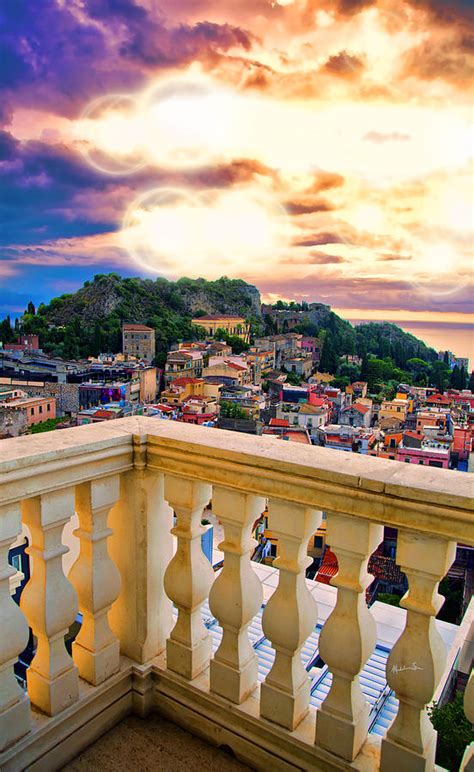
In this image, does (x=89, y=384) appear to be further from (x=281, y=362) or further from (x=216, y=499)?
(x=216, y=499)

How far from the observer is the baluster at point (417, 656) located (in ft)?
3.43

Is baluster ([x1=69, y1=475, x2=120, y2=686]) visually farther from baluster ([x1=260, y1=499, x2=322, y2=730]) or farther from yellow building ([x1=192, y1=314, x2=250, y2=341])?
yellow building ([x1=192, y1=314, x2=250, y2=341])

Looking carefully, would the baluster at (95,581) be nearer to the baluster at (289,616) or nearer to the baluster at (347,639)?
the baluster at (289,616)

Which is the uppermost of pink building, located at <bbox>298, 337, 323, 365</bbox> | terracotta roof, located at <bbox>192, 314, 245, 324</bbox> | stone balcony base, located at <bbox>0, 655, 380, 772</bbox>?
terracotta roof, located at <bbox>192, 314, 245, 324</bbox>

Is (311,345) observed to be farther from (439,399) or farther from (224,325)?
(439,399)

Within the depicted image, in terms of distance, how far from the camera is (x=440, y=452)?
28.0 meters

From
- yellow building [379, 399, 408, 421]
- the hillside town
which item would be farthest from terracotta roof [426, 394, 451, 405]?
yellow building [379, 399, 408, 421]

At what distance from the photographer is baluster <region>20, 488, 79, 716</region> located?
49.1 inches

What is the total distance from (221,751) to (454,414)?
44.3 meters

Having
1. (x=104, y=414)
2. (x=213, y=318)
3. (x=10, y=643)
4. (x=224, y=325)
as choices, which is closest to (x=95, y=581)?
(x=10, y=643)

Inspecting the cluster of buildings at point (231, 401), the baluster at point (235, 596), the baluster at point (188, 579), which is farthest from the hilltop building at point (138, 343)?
the baluster at point (235, 596)

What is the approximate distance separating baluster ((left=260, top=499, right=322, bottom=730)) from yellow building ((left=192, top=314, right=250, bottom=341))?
70408mm

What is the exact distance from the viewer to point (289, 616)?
1239mm

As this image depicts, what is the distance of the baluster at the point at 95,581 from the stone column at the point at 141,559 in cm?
7
